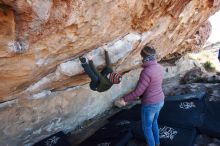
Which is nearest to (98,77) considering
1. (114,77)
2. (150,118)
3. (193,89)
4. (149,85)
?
(114,77)

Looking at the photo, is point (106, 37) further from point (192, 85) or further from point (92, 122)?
point (192, 85)

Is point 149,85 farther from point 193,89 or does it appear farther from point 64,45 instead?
point 193,89

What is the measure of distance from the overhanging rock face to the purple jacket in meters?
0.82

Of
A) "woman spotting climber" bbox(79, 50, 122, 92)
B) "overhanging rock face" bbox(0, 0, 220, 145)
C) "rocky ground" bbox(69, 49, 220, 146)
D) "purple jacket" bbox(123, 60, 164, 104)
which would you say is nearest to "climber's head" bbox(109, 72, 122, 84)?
"woman spotting climber" bbox(79, 50, 122, 92)

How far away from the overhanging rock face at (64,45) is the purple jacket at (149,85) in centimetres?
82

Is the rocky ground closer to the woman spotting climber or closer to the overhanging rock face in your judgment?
the overhanging rock face

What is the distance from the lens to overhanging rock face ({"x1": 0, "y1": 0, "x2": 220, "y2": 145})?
3.65 m

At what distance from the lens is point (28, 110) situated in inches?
219

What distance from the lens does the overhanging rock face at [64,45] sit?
3646 millimetres

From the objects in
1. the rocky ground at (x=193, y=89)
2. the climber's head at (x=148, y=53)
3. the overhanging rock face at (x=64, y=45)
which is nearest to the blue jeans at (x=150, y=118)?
the climber's head at (x=148, y=53)

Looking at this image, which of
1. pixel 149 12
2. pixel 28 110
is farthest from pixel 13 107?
pixel 149 12

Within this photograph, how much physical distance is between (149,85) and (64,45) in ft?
4.31

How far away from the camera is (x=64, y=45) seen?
433 centimetres

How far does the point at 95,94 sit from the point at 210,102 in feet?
7.89
